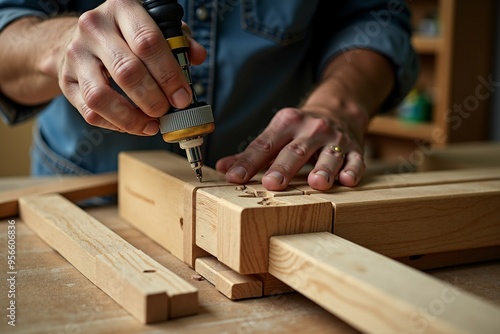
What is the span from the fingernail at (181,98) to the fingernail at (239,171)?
0.48 feet

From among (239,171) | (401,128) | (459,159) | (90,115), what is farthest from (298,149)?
(401,128)

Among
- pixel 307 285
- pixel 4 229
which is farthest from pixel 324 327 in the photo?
pixel 4 229

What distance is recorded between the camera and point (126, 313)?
0.79 metres

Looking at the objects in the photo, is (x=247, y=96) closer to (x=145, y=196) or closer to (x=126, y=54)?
(x=145, y=196)

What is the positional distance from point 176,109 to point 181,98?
23 mm

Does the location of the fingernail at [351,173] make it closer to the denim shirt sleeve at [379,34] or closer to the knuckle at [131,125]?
the knuckle at [131,125]

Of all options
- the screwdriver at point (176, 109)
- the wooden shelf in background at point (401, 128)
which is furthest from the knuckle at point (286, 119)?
the wooden shelf in background at point (401, 128)

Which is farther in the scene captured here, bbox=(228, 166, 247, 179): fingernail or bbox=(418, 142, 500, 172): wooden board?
bbox=(418, 142, 500, 172): wooden board

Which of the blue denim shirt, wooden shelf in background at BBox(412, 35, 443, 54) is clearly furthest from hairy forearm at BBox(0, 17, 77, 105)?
wooden shelf in background at BBox(412, 35, 443, 54)

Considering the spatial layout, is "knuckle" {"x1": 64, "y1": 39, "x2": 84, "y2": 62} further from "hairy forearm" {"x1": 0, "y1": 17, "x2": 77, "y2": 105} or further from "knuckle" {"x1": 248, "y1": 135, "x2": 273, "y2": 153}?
"knuckle" {"x1": 248, "y1": 135, "x2": 273, "y2": 153}

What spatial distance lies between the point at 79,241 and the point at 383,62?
0.85m

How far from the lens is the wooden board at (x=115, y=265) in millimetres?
763

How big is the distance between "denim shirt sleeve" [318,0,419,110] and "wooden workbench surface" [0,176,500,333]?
628 mm

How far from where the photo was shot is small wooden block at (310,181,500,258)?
916 mm
